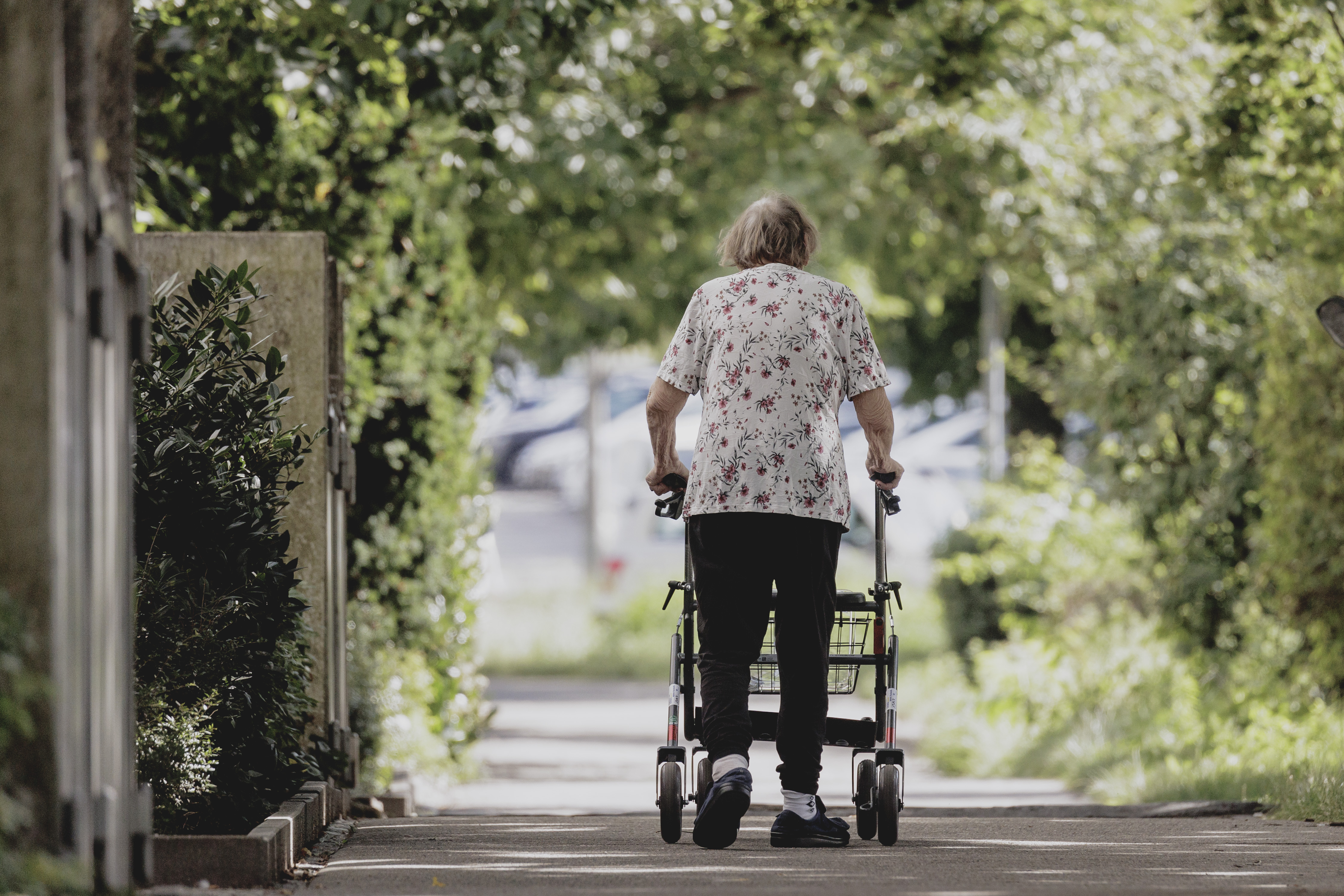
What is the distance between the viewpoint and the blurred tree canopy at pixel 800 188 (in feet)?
25.4

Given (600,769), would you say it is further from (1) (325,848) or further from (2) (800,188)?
(1) (325,848)


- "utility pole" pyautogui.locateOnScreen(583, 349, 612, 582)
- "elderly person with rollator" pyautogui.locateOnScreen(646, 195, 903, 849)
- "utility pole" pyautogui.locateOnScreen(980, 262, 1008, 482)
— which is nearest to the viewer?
"elderly person with rollator" pyautogui.locateOnScreen(646, 195, 903, 849)

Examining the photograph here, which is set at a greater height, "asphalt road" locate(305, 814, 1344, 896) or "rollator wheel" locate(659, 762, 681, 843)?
"rollator wheel" locate(659, 762, 681, 843)

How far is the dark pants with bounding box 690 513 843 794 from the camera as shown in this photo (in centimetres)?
489

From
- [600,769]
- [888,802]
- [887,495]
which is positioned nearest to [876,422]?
[887,495]

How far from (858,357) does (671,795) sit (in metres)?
1.37

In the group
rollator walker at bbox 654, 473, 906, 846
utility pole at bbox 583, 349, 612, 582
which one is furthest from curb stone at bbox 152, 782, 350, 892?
utility pole at bbox 583, 349, 612, 582

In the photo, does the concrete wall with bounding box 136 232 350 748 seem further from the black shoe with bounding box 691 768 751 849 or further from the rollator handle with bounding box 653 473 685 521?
the black shoe with bounding box 691 768 751 849

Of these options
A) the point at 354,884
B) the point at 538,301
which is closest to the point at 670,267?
the point at 538,301

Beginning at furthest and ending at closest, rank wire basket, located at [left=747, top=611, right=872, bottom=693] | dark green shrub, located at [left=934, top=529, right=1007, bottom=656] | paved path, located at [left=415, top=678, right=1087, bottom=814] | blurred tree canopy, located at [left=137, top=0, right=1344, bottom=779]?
dark green shrub, located at [left=934, top=529, right=1007, bottom=656], paved path, located at [left=415, top=678, right=1087, bottom=814], blurred tree canopy, located at [left=137, top=0, right=1344, bottom=779], wire basket, located at [left=747, top=611, right=872, bottom=693]

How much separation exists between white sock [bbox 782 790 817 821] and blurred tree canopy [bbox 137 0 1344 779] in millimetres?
3222

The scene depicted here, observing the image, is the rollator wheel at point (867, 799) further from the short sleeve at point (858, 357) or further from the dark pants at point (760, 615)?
the short sleeve at point (858, 357)

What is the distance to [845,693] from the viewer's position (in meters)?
5.44

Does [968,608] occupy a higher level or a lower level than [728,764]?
lower
